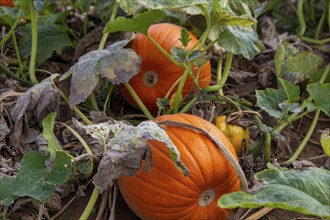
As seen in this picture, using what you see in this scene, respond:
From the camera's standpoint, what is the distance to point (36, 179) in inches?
68.5

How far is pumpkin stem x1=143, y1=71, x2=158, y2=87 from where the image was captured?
7.93 feet

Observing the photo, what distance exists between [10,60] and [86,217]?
112cm

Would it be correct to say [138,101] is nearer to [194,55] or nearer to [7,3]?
[194,55]

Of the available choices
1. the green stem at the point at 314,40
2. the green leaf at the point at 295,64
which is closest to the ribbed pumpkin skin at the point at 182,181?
the green leaf at the point at 295,64

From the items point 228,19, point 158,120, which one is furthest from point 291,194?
point 228,19

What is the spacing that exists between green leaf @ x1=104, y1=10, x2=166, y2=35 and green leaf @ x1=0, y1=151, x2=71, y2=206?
52 centimetres

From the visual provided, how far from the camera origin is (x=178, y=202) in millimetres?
1816

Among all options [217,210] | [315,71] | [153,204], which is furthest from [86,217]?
[315,71]

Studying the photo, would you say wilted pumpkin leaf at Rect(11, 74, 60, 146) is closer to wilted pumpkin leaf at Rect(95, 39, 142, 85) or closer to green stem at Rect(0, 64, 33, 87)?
wilted pumpkin leaf at Rect(95, 39, 142, 85)

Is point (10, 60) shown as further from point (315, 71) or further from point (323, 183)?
point (323, 183)

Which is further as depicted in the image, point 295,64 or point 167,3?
point 295,64

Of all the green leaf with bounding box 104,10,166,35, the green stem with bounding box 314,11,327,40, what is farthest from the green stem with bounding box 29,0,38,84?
the green stem with bounding box 314,11,327,40

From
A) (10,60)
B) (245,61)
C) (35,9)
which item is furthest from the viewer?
(245,61)

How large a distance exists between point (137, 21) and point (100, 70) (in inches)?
8.4
